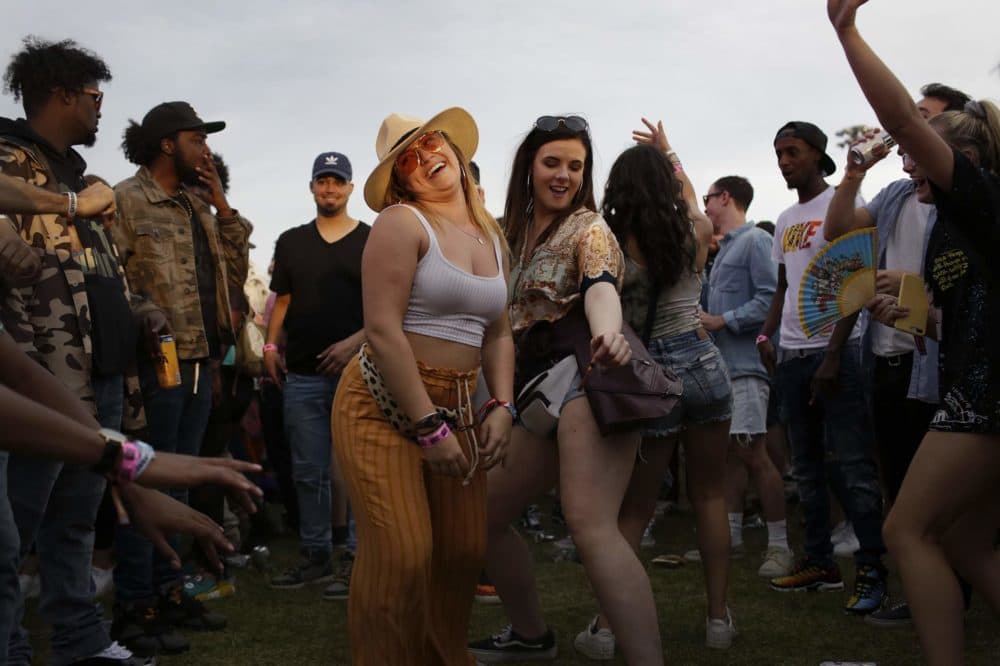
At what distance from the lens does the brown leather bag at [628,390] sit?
11.9 ft

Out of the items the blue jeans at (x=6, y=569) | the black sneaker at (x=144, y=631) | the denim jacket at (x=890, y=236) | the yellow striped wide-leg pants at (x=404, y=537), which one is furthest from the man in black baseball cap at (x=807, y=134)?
the blue jeans at (x=6, y=569)

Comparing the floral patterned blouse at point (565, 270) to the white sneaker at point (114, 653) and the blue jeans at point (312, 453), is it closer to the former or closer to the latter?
the white sneaker at point (114, 653)

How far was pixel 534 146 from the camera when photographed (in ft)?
13.9

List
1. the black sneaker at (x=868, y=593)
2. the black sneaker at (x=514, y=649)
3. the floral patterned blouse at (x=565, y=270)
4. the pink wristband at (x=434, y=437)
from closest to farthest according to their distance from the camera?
the pink wristband at (x=434, y=437)
the floral patterned blouse at (x=565, y=270)
the black sneaker at (x=514, y=649)
the black sneaker at (x=868, y=593)

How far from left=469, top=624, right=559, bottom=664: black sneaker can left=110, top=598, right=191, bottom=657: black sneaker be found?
139 cm

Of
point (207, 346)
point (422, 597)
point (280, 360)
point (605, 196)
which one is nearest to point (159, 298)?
point (207, 346)

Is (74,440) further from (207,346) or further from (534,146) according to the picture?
(207,346)

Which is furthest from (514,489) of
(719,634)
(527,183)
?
(719,634)

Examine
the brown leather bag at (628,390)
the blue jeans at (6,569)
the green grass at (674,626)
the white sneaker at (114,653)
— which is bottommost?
the green grass at (674,626)

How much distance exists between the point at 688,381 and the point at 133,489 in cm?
282

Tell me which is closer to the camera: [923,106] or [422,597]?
[422,597]

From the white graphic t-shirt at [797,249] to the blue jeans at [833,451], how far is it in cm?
10

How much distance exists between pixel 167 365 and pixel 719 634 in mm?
2810

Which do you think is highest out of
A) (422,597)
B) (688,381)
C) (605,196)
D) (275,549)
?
(605,196)
